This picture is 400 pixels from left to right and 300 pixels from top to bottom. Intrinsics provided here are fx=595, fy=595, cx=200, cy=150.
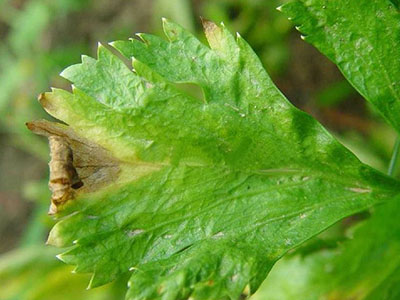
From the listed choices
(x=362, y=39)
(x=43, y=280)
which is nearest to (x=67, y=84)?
(x=43, y=280)

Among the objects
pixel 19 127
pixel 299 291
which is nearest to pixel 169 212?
pixel 299 291

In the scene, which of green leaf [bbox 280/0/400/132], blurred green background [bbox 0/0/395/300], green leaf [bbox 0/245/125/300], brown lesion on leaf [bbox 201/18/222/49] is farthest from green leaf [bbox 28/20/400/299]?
green leaf [bbox 0/245/125/300]

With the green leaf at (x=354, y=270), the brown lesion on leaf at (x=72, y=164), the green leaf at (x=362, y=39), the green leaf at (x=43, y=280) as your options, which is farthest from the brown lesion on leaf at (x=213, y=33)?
the green leaf at (x=43, y=280)

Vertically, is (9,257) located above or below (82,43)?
below

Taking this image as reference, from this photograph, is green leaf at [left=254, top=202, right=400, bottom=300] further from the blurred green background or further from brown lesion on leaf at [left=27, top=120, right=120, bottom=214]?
brown lesion on leaf at [left=27, top=120, right=120, bottom=214]

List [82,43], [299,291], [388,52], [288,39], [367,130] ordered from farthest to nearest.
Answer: [82,43] → [288,39] → [367,130] → [299,291] → [388,52]

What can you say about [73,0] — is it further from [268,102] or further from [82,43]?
[268,102]
